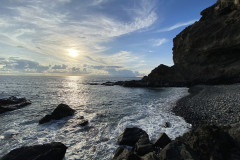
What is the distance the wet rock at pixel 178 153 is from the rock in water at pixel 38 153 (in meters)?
6.07

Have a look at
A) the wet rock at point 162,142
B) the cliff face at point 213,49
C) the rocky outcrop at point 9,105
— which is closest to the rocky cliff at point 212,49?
the cliff face at point 213,49

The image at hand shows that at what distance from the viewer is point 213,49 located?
3975 centimetres

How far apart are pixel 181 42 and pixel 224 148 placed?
60.2m

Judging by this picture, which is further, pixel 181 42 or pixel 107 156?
pixel 181 42

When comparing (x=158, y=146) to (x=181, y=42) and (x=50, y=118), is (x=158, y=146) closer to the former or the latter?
(x=50, y=118)

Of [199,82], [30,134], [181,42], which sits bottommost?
[30,134]

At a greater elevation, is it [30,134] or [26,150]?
[26,150]

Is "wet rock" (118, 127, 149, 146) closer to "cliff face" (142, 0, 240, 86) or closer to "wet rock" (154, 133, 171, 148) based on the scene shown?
"wet rock" (154, 133, 171, 148)

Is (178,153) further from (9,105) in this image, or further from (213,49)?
(213,49)

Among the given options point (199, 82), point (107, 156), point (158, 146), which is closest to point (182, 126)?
point (158, 146)

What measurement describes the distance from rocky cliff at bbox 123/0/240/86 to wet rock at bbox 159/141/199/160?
4163 centimetres

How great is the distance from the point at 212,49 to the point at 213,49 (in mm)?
294

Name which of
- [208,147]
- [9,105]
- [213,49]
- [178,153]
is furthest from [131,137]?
[213,49]

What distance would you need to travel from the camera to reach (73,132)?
37.1ft
